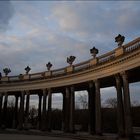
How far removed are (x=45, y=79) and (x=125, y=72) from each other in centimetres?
2662

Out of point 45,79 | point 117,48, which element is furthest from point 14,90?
point 117,48

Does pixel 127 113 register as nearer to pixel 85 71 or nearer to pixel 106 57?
pixel 106 57

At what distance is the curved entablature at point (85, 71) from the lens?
4353cm

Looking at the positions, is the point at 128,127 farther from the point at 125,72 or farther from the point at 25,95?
the point at 25,95

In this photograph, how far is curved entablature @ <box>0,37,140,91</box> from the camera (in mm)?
43531

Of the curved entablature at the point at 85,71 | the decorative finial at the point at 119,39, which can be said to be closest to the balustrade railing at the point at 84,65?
the curved entablature at the point at 85,71

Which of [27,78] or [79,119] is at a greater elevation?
[27,78]

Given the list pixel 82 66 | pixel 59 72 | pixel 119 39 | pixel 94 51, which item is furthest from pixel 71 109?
pixel 119 39

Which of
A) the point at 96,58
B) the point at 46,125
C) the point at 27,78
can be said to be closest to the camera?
the point at 96,58

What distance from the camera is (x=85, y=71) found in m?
55.1

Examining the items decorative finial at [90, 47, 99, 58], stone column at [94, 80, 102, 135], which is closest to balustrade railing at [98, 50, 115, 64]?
decorative finial at [90, 47, 99, 58]

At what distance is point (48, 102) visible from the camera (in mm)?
65375

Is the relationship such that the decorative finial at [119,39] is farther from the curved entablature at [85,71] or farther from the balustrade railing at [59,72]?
the balustrade railing at [59,72]

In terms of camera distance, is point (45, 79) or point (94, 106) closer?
point (94, 106)
